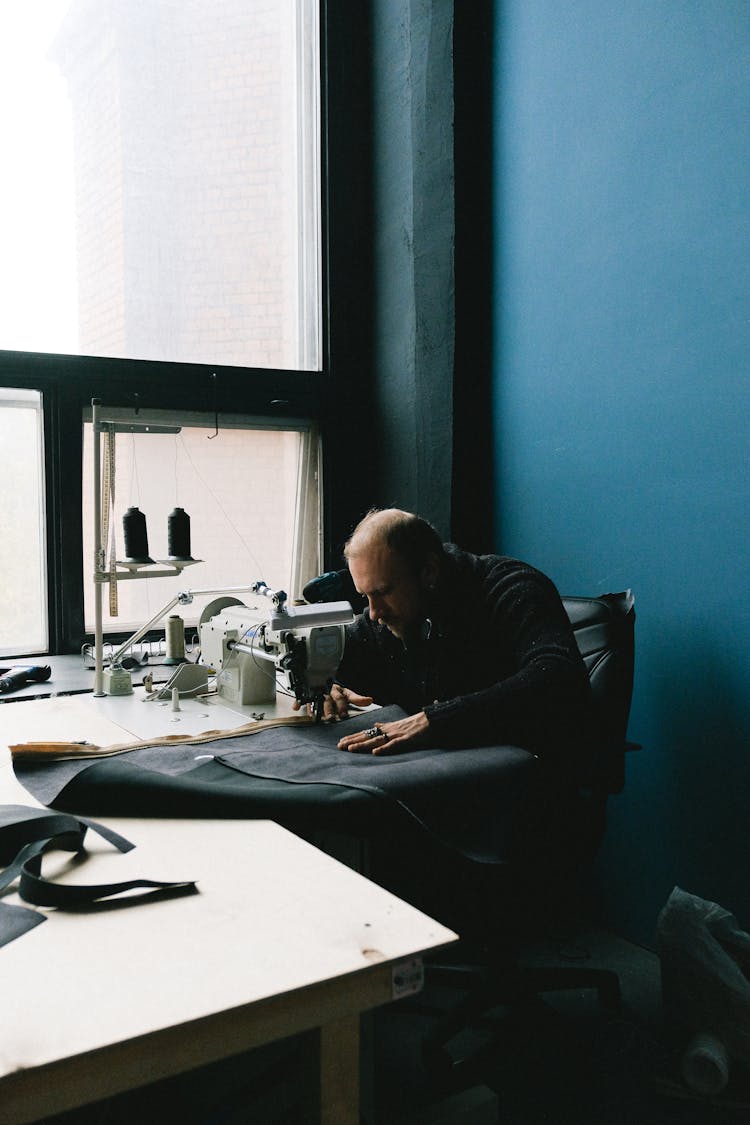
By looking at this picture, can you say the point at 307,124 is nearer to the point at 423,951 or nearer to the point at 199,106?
the point at 199,106

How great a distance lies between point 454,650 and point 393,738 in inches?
17.5

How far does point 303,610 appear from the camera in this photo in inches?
77.3

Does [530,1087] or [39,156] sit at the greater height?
[39,156]

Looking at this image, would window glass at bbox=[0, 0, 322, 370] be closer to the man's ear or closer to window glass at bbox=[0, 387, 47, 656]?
window glass at bbox=[0, 387, 47, 656]

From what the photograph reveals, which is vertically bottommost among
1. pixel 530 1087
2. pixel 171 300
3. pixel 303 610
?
pixel 530 1087

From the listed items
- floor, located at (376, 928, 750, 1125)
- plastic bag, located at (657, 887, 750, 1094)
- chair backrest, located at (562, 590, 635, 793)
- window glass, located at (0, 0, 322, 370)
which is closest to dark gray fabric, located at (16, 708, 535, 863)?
chair backrest, located at (562, 590, 635, 793)

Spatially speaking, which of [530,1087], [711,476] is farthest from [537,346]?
[530,1087]

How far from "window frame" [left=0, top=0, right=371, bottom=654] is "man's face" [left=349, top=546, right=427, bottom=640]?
1.27 meters

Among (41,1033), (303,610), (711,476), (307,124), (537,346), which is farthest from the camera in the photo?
(307,124)

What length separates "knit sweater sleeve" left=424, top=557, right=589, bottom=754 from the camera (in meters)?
1.89

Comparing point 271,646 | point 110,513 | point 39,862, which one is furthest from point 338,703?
point 39,862

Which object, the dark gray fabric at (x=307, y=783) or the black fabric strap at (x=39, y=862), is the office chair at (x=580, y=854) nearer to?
the dark gray fabric at (x=307, y=783)

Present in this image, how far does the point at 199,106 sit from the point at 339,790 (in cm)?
274

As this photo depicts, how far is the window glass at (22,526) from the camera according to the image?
2955 mm
